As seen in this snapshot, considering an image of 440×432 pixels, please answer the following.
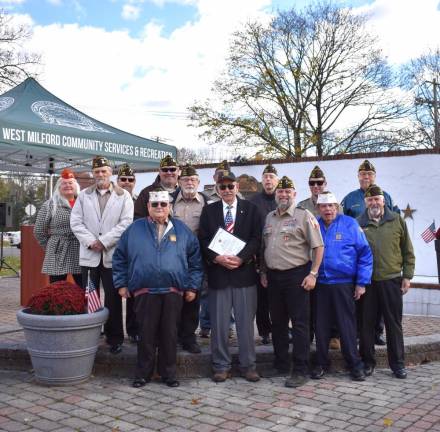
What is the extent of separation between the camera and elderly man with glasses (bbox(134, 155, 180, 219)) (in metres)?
5.81

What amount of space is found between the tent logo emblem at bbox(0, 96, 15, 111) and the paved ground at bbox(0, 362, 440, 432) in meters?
4.87

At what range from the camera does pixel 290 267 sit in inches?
211

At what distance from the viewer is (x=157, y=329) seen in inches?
207

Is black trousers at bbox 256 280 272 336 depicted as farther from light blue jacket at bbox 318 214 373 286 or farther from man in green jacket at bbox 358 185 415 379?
man in green jacket at bbox 358 185 415 379

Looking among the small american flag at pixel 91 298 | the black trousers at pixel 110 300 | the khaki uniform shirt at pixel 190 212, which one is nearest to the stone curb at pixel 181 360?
the black trousers at pixel 110 300

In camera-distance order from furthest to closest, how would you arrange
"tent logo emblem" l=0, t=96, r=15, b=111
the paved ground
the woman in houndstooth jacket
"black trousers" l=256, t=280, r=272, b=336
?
"tent logo emblem" l=0, t=96, r=15, b=111
"black trousers" l=256, t=280, r=272, b=336
the woman in houndstooth jacket
the paved ground

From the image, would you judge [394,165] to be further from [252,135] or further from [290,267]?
[252,135]

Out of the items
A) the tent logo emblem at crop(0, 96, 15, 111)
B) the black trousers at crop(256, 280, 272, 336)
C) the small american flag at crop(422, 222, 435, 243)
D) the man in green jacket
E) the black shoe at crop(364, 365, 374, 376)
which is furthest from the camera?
the small american flag at crop(422, 222, 435, 243)

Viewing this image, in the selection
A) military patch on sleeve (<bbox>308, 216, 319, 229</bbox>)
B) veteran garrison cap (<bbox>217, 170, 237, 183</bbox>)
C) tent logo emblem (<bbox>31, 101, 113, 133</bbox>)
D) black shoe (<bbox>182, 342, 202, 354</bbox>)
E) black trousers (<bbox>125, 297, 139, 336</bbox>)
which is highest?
tent logo emblem (<bbox>31, 101, 113, 133</bbox>)

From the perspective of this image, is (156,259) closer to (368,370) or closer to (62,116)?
(368,370)

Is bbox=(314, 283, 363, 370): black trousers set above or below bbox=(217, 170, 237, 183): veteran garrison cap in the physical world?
below

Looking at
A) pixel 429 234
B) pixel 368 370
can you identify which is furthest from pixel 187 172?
pixel 429 234

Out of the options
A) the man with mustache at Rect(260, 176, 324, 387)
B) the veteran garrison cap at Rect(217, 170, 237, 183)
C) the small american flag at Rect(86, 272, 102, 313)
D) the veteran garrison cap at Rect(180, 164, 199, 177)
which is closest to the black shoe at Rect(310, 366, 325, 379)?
the man with mustache at Rect(260, 176, 324, 387)

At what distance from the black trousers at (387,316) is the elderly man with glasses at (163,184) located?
2251 millimetres
